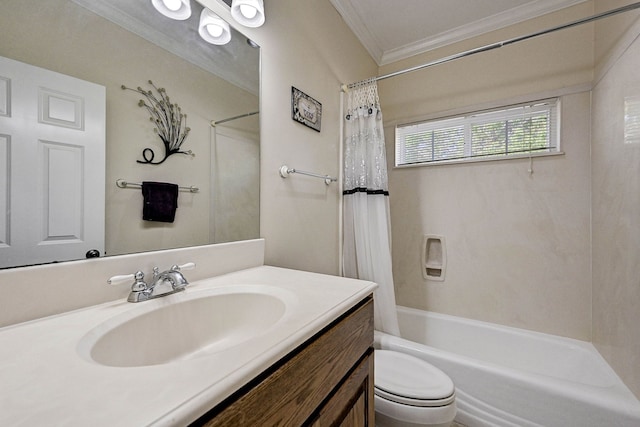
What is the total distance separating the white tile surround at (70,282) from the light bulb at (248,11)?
39.4 inches

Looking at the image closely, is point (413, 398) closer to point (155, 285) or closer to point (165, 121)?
point (155, 285)

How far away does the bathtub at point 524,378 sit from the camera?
1029 millimetres

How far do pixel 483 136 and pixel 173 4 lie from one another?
2038mm

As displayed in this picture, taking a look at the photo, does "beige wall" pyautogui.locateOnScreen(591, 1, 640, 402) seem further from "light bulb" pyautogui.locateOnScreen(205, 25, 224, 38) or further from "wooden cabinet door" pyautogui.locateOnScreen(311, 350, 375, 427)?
"light bulb" pyautogui.locateOnScreen(205, 25, 224, 38)

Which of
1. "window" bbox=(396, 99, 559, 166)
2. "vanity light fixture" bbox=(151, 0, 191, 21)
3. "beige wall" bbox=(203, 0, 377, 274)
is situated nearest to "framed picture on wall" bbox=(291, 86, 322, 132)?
"beige wall" bbox=(203, 0, 377, 274)

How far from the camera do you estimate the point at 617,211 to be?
4.24 feet

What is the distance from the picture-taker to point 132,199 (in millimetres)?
784

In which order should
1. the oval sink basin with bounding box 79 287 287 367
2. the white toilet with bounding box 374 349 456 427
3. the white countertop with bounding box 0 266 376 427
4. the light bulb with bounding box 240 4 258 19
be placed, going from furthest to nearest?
the light bulb with bounding box 240 4 258 19, the white toilet with bounding box 374 349 456 427, the oval sink basin with bounding box 79 287 287 367, the white countertop with bounding box 0 266 376 427

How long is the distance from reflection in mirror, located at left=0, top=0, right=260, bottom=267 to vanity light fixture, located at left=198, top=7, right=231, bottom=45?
0.07ft

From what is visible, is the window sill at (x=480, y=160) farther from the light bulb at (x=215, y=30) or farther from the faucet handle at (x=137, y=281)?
the faucet handle at (x=137, y=281)

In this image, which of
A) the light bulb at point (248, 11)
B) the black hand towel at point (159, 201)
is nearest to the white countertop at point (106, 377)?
the black hand towel at point (159, 201)

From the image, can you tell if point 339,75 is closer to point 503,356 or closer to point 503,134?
point 503,134

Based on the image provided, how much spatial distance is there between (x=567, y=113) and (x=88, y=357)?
2523 mm

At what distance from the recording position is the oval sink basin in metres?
0.55
